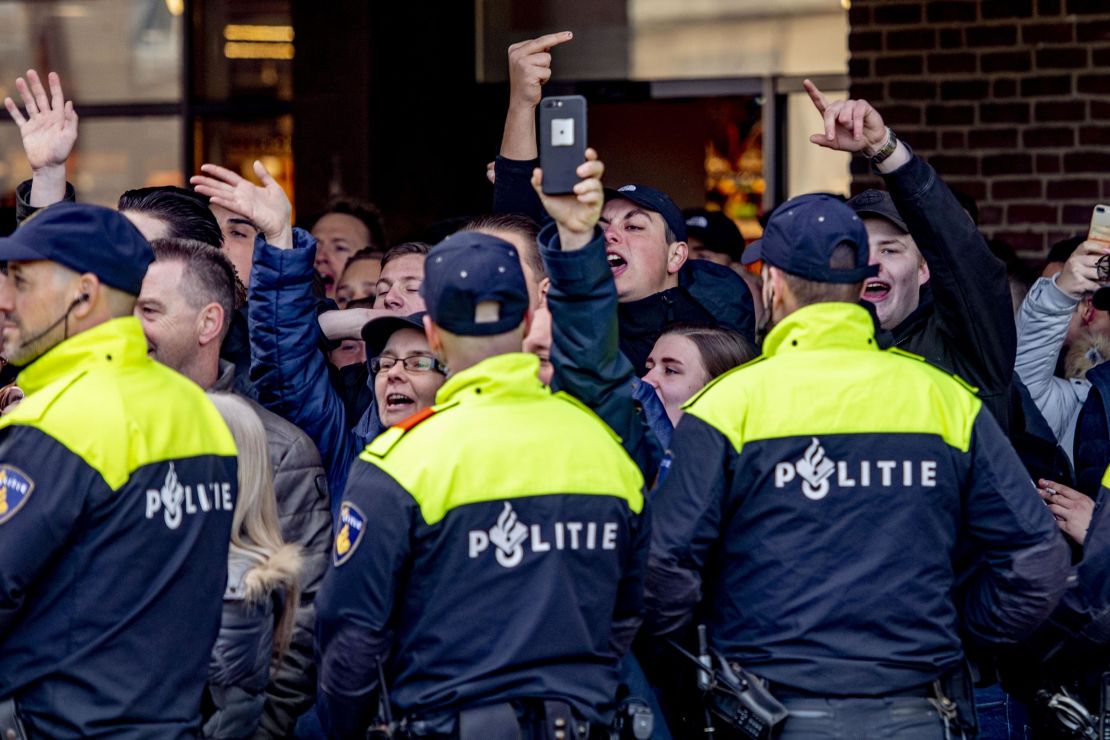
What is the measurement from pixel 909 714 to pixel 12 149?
278 inches

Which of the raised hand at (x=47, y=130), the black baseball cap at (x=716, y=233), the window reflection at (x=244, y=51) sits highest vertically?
the window reflection at (x=244, y=51)

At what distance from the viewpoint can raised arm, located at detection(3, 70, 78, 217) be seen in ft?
15.1

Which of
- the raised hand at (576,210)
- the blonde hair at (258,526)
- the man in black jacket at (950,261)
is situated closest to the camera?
the raised hand at (576,210)

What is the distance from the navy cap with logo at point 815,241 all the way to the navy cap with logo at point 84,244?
132cm

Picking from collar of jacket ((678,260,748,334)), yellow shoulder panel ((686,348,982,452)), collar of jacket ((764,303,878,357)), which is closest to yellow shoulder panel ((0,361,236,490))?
yellow shoulder panel ((686,348,982,452))

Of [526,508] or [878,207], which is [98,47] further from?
[526,508]

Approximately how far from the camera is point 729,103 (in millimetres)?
8047

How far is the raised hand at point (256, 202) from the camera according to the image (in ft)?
13.4

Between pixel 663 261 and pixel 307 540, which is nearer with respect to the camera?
pixel 307 540

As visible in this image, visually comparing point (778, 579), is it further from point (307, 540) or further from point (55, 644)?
point (55, 644)

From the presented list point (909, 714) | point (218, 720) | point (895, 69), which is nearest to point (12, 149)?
point (895, 69)

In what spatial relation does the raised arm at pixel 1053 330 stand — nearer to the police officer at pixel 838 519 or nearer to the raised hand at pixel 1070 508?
the raised hand at pixel 1070 508

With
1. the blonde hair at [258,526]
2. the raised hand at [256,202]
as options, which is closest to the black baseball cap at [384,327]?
the raised hand at [256,202]

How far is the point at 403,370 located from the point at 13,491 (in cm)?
135
